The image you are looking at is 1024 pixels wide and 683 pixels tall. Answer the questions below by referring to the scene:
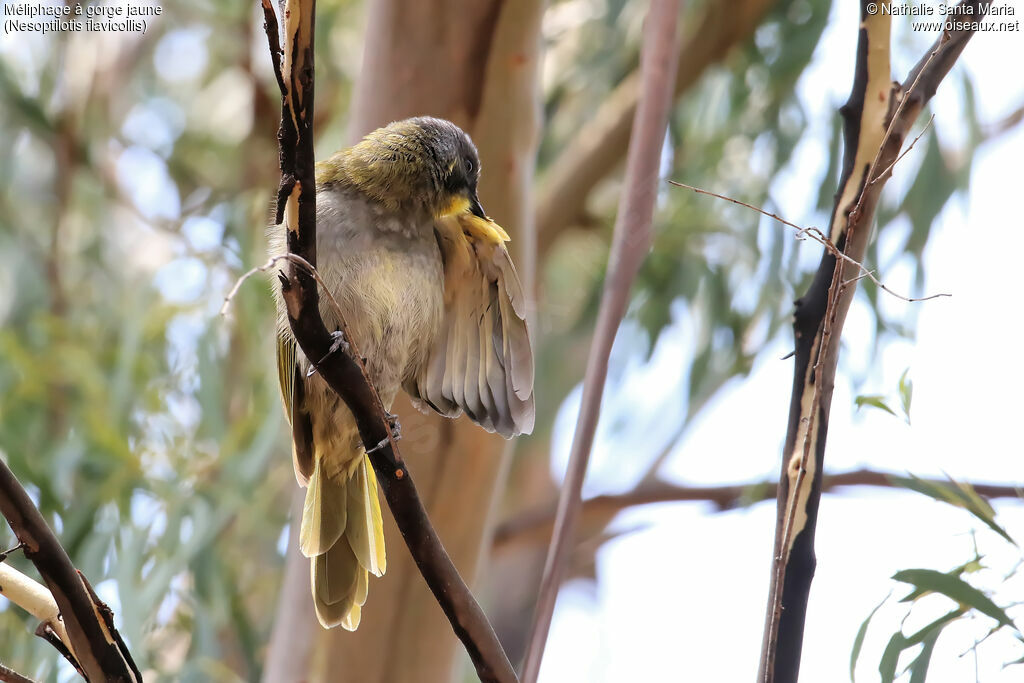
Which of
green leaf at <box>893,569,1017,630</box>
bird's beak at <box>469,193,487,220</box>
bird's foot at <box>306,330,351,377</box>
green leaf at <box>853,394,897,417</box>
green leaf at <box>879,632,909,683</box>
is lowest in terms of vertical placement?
green leaf at <box>879,632,909,683</box>

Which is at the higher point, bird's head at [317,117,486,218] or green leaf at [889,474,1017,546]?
bird's head at [317,117,486,218]

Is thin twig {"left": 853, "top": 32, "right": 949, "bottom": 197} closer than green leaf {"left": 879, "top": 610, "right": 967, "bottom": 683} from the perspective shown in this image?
Yes

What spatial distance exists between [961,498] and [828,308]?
0.46 meters

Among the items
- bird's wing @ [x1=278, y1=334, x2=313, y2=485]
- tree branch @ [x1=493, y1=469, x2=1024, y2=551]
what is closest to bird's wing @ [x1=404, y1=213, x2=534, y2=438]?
bird's wing @ [x1=278, y1=334, x2=313, y2=485]

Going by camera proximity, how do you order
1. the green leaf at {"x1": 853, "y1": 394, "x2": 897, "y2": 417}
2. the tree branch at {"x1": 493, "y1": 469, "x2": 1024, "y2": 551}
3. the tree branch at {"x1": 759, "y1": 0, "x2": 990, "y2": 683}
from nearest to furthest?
the tree branch at {"x1": 759, "y1": 0, "x2": 990, "y2": 683}
the green leaf at {"x1": 853, "y1": 394, "x2": 897, "y2": 417}
the tree branch at {"x1": 493, "y1": 469, "x2": 1024, "y2": 551}

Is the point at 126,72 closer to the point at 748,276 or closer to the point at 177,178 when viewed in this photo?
the point at 177,178

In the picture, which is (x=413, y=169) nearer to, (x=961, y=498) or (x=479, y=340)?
(x=479, y=340)

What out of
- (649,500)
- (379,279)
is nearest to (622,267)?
(379,279)

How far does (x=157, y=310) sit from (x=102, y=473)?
638 millimetres

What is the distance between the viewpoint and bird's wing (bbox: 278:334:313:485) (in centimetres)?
191

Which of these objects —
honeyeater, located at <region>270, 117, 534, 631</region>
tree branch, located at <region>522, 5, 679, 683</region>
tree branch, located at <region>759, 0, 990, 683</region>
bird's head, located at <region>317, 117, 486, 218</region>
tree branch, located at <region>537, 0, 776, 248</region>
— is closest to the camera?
tree branch, located at <region>522, 5, 679, 683</region>

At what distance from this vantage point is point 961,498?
1.48 m

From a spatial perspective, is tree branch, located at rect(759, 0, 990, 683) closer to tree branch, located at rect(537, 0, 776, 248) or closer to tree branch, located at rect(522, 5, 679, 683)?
tree branch, located at rect(522, 5, 679, 683)

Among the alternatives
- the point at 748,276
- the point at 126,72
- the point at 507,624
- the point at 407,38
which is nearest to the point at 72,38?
the point at 126,72
